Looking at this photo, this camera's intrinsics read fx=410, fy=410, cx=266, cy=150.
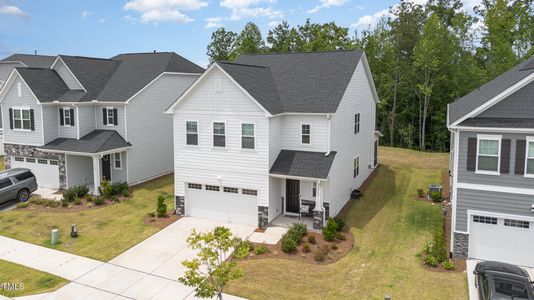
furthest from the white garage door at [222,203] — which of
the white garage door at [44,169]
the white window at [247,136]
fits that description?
the white garage door at [44,169]

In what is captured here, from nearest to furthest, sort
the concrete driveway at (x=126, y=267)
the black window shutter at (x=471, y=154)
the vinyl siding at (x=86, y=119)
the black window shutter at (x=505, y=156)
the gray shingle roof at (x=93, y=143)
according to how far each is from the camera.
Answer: the concrete driveway at (x=126, y=267) < the black window shutter at (x=505, y=156) < the black window shutter at (x=471, y=154) < the gray shingle roof at (x=93, y=143) < the vinyl siding at (x=86, y=119)

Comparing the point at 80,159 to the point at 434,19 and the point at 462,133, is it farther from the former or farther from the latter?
the point at 434,19

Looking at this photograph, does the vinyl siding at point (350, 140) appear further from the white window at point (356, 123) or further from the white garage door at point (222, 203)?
the white garage door at point (222, 203)

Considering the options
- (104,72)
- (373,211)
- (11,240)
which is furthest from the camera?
(104,72)

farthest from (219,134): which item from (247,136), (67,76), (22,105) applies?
(22,105)

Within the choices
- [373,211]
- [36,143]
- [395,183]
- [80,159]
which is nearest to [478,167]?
[373,211]

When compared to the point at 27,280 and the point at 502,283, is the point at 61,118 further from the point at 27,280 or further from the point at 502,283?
the point at 502,283
